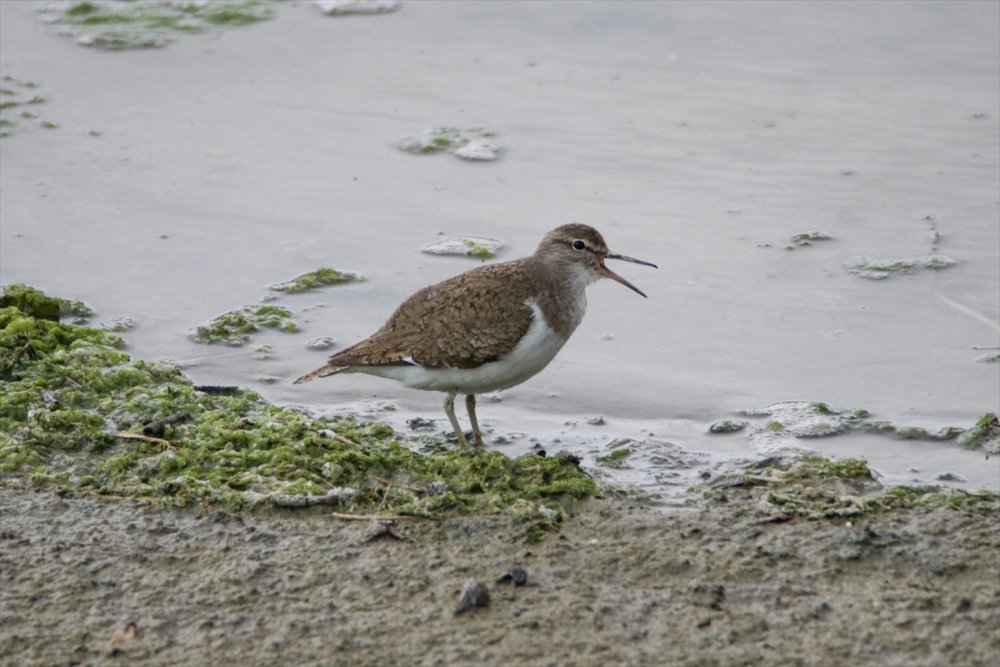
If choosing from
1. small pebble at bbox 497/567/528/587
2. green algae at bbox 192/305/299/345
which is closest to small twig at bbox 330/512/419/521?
small pebble at bbox 497/567/528/587

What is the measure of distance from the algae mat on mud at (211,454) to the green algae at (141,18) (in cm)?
547

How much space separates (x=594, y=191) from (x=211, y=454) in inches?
152

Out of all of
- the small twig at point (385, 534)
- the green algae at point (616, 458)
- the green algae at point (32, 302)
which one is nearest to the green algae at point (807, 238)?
the green algae at point (616, 458)

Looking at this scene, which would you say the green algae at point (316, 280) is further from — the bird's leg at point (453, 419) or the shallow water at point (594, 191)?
the bird's leg at point (453, 419)

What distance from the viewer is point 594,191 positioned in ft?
27.5

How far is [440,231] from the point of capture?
8055 mm

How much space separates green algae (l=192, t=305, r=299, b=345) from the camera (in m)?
7.08

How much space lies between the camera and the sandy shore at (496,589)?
3.89m

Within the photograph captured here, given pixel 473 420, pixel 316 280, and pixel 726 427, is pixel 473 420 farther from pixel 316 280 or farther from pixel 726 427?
pixel 316 280

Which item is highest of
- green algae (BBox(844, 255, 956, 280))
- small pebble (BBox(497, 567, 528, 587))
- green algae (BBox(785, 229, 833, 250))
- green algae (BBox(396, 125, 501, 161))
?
green algae (BBox(396, 125, 501, 161))

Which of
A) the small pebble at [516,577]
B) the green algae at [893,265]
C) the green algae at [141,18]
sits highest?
the green algae at [141,18]

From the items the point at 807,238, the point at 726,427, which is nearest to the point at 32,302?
the point at 726,427

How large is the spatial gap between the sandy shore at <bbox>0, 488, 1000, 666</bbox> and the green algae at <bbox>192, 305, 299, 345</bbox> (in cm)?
220

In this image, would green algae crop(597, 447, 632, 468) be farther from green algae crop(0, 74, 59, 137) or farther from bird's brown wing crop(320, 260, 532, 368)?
green algae crop(0, 74, 59, 137)
